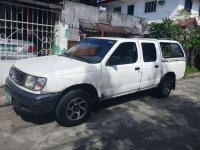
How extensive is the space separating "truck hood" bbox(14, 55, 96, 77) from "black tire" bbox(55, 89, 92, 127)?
46 centimetres

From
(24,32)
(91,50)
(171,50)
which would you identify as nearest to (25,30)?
(24,32)

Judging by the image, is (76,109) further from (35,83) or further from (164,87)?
(164,87)

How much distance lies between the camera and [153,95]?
7.68 metres

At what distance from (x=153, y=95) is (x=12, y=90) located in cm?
460

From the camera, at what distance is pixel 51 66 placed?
4.65m

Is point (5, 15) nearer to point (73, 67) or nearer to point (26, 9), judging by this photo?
point (26, 9)

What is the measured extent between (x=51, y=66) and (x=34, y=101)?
32.2 inches

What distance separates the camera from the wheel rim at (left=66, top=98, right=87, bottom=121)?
473 cm

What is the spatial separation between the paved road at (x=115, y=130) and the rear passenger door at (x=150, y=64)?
71cm

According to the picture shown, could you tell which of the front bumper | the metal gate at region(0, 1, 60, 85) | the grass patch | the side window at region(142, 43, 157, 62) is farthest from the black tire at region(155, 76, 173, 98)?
the grass patch

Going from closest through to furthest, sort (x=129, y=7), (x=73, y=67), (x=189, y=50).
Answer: (x=73, y=67) < (x=189, y=50) < (x=129, y=7)

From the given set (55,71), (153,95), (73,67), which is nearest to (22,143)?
(55,71)

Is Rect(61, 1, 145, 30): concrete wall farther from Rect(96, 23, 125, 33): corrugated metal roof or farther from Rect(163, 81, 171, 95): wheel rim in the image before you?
Rect(163, 81, 171, 95): wheel rim

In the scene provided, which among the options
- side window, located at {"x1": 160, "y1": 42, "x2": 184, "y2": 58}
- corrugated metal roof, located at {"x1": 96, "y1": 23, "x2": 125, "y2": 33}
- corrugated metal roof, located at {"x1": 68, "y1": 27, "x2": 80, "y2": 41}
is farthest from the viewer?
corrugated metal roof, located at {"x1": 96, "y1": 23, "x2": 125, "y2": 33}
